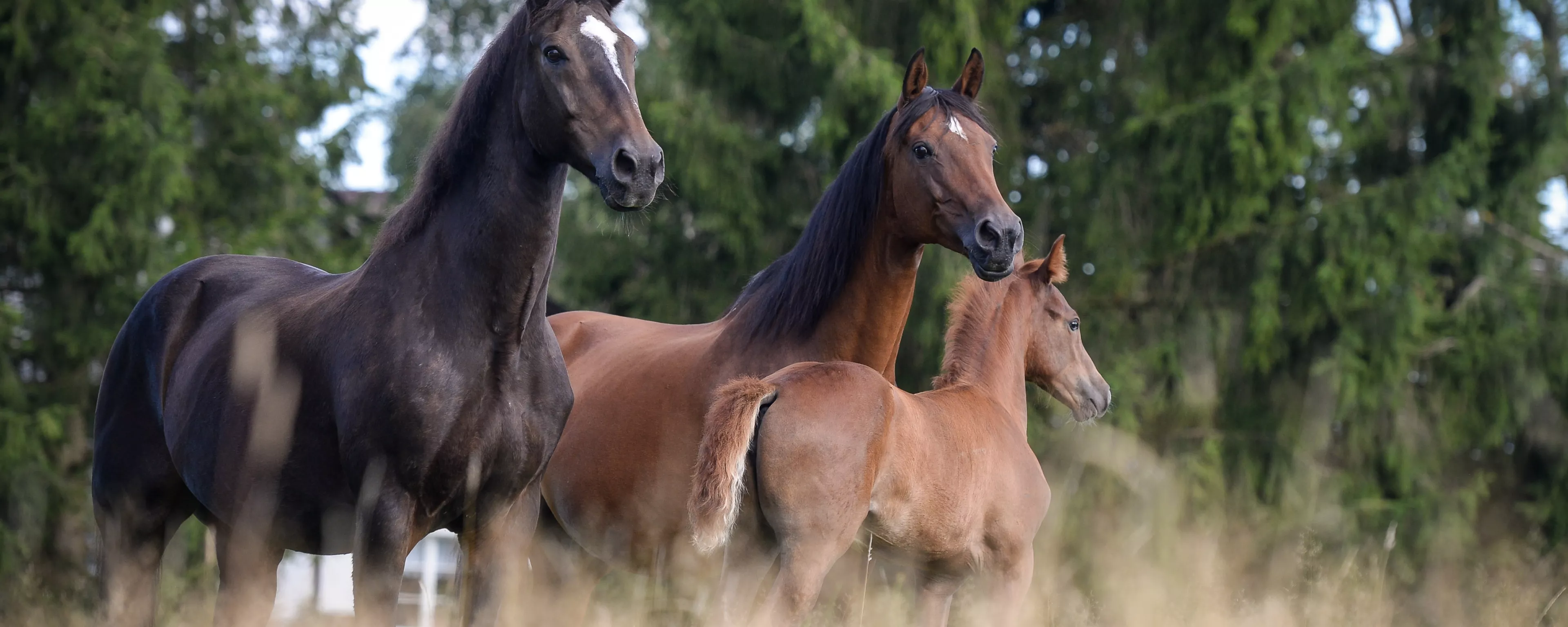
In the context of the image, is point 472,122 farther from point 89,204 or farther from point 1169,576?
point 89,204

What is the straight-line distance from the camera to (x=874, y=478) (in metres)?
4.31

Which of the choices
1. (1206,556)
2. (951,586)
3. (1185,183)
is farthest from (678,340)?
(1185,183)

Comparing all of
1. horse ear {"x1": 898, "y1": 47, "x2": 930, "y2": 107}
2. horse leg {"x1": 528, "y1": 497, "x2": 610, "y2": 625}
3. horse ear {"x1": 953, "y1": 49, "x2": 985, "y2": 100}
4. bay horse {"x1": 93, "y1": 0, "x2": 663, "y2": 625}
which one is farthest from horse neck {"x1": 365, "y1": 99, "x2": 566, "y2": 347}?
horse leg {"x1": 528, "y1": 497, "x2": 610, "y2": 625}

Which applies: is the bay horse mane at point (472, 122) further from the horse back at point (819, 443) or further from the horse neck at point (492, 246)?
the horse back at point (819, 443)

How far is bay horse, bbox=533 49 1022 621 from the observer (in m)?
4.68

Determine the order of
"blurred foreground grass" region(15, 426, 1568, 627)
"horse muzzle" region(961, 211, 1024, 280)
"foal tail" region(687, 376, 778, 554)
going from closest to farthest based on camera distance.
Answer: "foal tail" region(687, 376, 778, 554) → "horse muzzle" region(961, 211, 1024, 280) → "blurred foreground grass" region(15, 426, 1568, 627)

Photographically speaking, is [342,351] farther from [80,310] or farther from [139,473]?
[80,310]

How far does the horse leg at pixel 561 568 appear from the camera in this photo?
604 cm

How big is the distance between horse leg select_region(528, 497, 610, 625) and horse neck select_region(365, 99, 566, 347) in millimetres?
2478

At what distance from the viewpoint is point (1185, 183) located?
1114cm

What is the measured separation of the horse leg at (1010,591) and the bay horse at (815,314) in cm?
87

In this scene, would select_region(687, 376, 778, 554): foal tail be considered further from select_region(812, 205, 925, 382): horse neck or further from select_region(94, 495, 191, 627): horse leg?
select_region(94, 495, 191, 627): horse leg

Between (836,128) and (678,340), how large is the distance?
553 cm

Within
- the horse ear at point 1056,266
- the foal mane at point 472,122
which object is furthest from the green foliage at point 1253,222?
the foal mane at point 472,122
